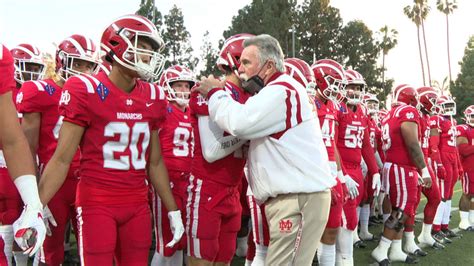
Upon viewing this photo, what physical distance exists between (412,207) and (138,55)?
4738 millimetres

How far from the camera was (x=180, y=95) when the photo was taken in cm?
554

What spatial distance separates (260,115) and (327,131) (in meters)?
2.16

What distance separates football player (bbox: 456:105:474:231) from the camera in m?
9.55

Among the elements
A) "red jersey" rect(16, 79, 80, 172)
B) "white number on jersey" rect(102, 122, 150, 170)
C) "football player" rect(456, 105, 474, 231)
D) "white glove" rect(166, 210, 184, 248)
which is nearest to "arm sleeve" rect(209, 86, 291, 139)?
"white number on jersey" rect(102, 122, 150, 170)

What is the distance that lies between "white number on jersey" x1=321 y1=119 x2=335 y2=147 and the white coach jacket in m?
1.70

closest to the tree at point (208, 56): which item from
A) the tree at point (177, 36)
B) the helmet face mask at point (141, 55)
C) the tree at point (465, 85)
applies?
the tree at point (177, 36)

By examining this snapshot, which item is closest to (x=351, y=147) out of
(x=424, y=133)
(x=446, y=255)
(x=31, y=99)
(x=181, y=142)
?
(x=424, y=133)

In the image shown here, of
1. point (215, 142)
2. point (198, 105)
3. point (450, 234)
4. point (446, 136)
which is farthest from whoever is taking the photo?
point (446, 136)

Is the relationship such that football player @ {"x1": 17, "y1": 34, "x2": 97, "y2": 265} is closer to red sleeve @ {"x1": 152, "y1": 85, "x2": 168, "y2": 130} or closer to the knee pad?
red sleeve @ {"x1": 152, "y1": 85, "x2": 168, "y2": 130}

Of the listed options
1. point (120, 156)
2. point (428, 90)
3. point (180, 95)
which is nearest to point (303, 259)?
point (120, 156)

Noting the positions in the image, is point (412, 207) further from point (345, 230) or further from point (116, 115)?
point (116, 115)

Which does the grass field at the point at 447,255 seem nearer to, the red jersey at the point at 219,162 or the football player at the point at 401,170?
the football player at the point at 401,170

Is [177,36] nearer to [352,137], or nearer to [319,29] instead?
[319,29]

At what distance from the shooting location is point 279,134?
307 cm
